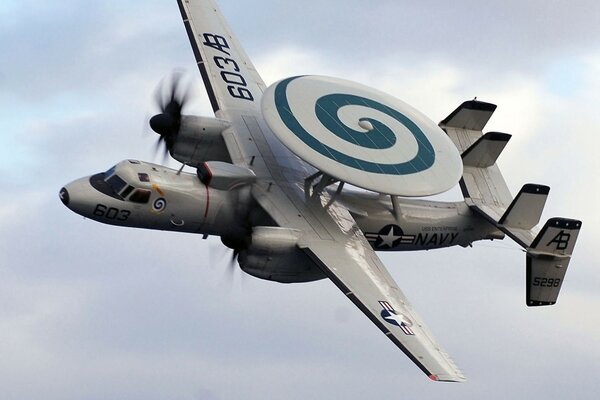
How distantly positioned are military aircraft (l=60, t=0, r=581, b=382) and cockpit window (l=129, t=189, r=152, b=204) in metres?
0.05

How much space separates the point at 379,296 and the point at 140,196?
9.47m

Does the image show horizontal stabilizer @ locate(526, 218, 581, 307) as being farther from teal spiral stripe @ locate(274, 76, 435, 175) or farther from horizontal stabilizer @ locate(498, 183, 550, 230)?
teal spiral stripe @ locate(274, 76, 435, 175)

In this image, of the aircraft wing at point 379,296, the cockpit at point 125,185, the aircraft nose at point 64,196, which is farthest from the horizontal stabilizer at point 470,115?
the aircraft nose at point 64,196

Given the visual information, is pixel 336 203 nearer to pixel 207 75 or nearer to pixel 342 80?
pixel 342 80

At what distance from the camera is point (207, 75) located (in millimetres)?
56438

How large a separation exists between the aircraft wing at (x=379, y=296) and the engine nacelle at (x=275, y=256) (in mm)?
585

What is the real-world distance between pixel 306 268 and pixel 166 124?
30.4 feet

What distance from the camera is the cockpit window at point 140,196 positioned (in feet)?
157

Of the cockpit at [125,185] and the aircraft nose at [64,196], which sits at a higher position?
the cockpit at [125,185]

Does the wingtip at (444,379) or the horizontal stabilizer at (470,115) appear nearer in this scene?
the wingtip at (444,379)

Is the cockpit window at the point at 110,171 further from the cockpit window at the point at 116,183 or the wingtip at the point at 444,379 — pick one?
the wingtip at the point at 444,379

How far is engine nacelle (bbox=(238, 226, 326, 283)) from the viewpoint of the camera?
47.0m

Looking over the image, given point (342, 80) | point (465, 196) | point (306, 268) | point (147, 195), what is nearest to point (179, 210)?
point (147, 195)

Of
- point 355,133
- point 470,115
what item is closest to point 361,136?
point 355,133
